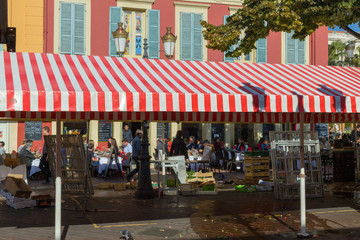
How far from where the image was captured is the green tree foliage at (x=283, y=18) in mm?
8515

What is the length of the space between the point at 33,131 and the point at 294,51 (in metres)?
13.2

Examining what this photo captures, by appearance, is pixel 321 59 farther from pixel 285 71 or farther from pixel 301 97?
pixel 301 97

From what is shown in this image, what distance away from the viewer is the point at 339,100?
735 centimetres

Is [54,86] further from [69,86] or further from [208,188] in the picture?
[208,188]

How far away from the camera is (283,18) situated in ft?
30.4

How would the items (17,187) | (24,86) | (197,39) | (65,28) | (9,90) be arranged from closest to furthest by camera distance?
1. (9,90)
2. (24,86)
3. (17,187)
4. (65,28)
5. (197,39)

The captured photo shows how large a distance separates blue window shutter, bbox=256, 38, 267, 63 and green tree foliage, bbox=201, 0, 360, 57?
43.6ft

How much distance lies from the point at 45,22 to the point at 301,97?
16.4 m

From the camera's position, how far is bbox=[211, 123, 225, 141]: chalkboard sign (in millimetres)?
23781

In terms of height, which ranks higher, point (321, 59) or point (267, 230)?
point (321, 59)

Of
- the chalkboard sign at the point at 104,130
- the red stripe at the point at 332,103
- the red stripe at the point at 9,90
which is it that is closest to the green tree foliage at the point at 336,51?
the chalkboard sign at the point at 104,130

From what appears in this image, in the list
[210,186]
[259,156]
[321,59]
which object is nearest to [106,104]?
[210,186]

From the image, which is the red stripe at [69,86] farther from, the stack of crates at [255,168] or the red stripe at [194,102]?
the stack of crates at [255,168]

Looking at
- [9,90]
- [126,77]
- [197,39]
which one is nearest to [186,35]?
[197,39]
